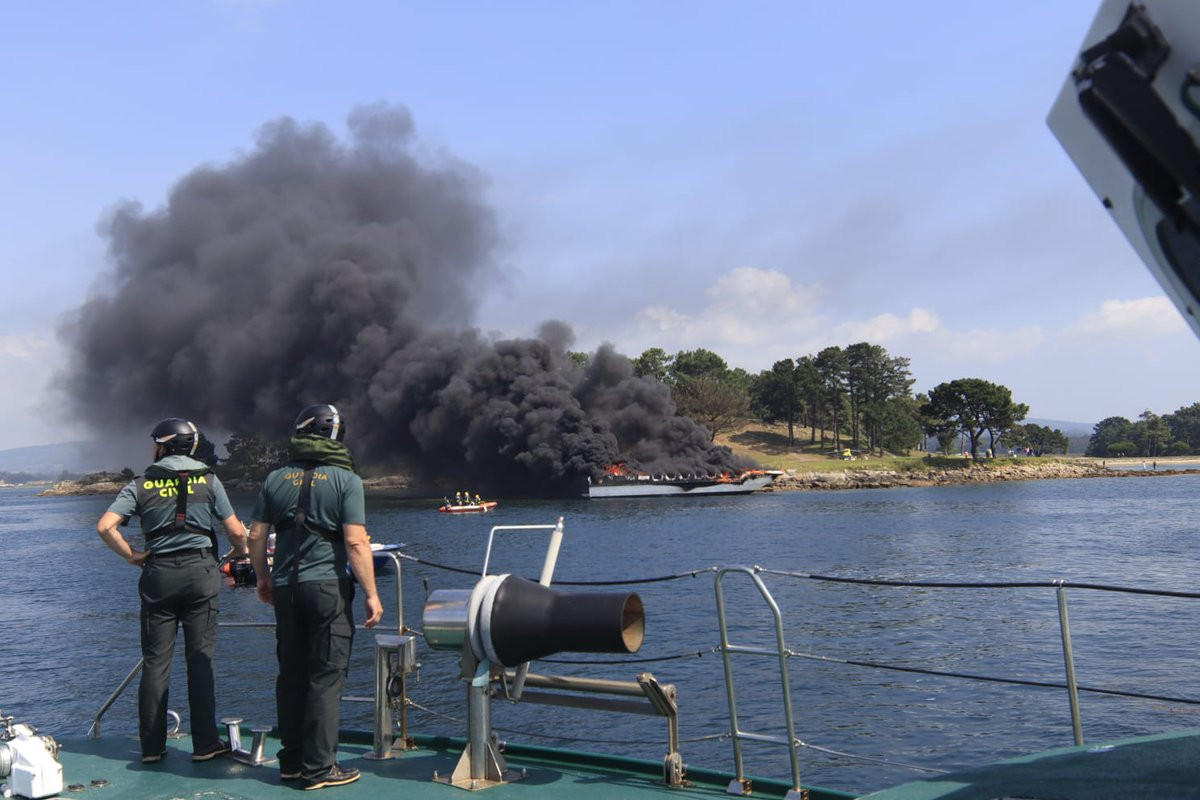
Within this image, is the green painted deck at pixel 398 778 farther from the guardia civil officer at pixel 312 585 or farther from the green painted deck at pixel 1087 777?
the green painted deck at pixel 1087 777

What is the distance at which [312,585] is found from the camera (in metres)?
4.86

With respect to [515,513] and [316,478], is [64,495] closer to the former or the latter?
[515,513]

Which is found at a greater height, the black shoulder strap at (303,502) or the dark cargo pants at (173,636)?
the black shoulder strap at (303,502)

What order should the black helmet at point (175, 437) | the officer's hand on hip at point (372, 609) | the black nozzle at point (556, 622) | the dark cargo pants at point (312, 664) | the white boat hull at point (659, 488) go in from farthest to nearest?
the white boat hull at point (659, 488)
the black helmet at point (175, 437)
the dark cargo pants at point (312, 664)
the officer's hand on hip at point (372, 609)
the black nozzle at point (556, 622)

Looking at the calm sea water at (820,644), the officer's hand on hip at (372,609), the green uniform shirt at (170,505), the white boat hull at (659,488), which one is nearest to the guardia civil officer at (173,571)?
the green uniform shirt at (170,505)

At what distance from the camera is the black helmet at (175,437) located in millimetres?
5617

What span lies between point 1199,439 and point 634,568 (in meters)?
182

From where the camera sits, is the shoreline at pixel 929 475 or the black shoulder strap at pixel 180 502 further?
the shoreline at pixel 929 475

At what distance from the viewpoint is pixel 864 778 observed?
1198 centimetres

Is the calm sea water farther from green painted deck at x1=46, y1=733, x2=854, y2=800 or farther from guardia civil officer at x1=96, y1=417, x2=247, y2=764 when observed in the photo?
guardia civil officer at x1=96, y1=417, x2=247, y2=764

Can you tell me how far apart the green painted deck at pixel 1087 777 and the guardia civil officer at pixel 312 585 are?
2.70 metres

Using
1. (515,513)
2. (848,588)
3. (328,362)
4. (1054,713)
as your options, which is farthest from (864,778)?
(328,362)

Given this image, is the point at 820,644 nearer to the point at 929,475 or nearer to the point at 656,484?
the point at 656,484

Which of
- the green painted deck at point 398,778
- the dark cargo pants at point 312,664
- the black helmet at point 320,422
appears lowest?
the green painted deck at point 398,778
